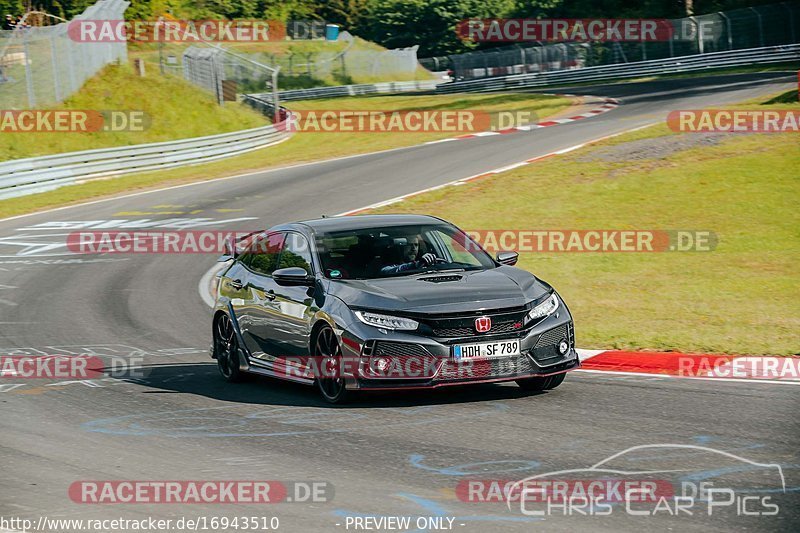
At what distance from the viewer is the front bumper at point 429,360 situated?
30.1 feet

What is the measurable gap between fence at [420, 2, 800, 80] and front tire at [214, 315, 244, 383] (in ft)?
168

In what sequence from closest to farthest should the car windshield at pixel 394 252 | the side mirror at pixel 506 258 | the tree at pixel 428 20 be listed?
the car windshield at pixel 394 252, the side mirror at pixel 506 258, the tree at pixel 428 20

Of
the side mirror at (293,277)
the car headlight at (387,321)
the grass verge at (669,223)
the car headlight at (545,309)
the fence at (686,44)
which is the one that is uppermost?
the fence at (686,44)

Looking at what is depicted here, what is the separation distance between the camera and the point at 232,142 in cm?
4009

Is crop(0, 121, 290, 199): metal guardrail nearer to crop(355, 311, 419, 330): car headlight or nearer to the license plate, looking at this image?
crop(355, 311, 419, 330): car headlight

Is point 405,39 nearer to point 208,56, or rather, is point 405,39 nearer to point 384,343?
point 208,56

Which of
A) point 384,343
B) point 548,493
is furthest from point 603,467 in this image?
point 384,343

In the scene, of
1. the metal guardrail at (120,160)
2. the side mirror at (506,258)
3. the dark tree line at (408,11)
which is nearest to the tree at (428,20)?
the dark tree line at (408,11)

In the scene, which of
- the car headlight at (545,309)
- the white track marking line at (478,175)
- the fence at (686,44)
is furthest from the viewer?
the fence at (686,44)

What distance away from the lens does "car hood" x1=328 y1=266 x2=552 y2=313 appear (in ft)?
30.6

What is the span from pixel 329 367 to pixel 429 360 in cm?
99

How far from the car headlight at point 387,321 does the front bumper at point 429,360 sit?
0.05 meters

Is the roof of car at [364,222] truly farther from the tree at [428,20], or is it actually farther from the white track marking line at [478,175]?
the tree at [428,20]

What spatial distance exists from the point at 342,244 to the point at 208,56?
39.3 metres
